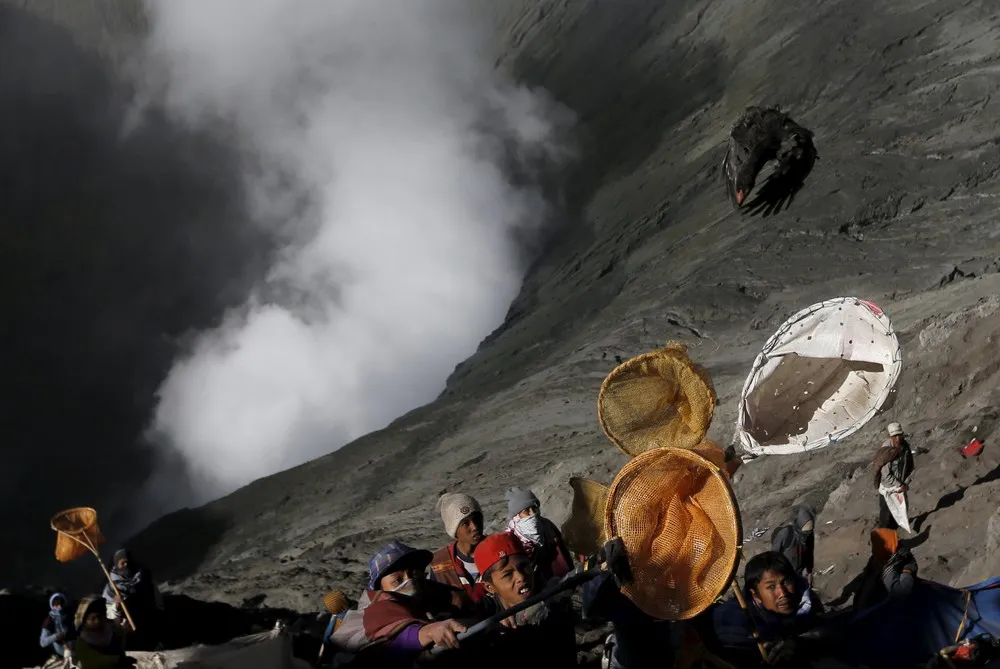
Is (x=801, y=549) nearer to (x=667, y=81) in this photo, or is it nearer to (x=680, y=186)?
(x=680, y=186)

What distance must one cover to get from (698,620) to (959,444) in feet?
15.6

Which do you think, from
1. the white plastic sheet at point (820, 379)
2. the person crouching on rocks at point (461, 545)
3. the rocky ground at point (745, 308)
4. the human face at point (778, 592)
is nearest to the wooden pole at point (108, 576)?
the person crouching on rocks at point (461, 545)

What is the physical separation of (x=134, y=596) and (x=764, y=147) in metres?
6.41

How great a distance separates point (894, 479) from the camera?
6.57 meters

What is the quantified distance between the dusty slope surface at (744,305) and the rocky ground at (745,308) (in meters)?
0.04

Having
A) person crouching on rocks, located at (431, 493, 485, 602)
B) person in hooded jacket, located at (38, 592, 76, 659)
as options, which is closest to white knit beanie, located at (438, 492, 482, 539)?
person crouching on rocks, located at (431, 493, 485, 602)

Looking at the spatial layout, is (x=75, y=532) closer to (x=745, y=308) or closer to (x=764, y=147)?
(x=764, y=147)

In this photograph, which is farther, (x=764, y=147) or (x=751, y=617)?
(x=764, y=147)

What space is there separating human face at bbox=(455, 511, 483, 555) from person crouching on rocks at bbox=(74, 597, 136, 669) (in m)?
1.47

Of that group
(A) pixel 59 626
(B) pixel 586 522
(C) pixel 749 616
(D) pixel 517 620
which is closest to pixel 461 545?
(D) pixel 517 620

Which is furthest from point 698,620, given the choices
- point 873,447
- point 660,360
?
point 873,447

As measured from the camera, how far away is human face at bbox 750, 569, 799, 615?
3588mm

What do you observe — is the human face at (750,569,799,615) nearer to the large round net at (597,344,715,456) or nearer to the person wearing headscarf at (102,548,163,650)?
the large round net at (597,344,715,456)

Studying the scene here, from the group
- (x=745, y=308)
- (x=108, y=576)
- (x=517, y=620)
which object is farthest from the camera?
(x=745, y=308)
